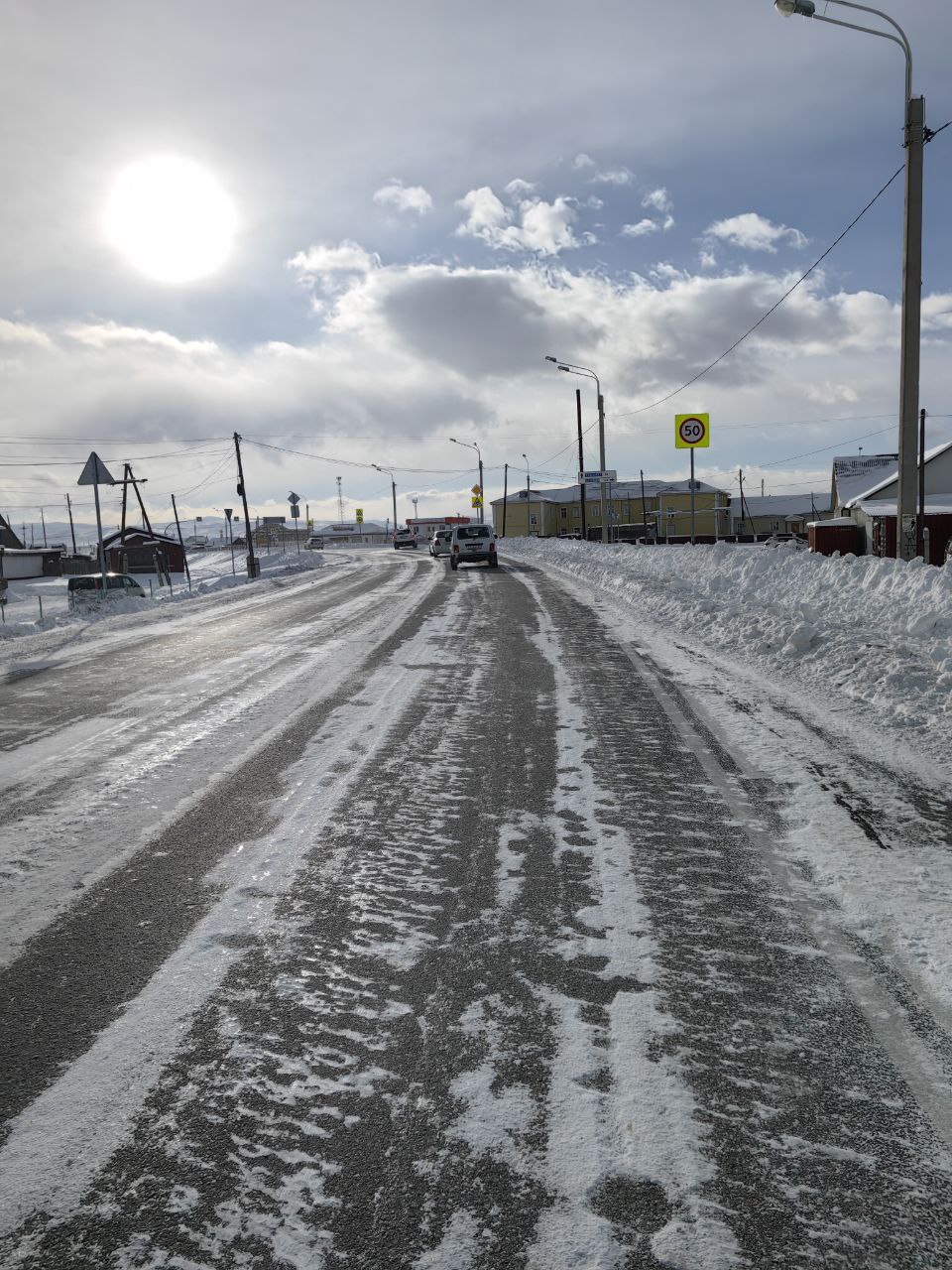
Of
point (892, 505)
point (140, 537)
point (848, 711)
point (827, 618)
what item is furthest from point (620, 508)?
point (848, 711)

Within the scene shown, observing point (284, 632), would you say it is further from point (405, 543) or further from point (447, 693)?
point (405, 543)

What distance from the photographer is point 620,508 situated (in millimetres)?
96375

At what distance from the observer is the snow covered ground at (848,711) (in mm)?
3295

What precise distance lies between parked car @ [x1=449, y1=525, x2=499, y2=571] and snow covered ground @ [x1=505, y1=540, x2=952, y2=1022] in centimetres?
1219

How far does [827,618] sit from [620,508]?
89.1 metres

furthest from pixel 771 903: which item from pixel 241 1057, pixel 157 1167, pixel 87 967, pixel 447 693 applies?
pixel 447 693

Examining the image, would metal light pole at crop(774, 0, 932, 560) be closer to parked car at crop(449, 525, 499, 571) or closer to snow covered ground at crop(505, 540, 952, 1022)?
snow covered ground at crop(505, 540, 952, 1022)

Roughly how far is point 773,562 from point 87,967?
16080mm

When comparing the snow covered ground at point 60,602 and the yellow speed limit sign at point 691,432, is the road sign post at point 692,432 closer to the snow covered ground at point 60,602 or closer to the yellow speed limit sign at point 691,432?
the yellow speed limit sign at point 691,432

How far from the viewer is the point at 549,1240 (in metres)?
1.77

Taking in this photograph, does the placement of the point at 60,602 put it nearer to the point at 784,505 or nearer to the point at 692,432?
the point at 692,432

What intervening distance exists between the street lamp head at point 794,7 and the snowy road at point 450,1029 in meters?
12.8

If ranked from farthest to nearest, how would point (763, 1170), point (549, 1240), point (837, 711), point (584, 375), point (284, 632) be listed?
point (584, 375) < point (284, 632) < point (837, 711) < point (763, 1170) < point (549, 1240)

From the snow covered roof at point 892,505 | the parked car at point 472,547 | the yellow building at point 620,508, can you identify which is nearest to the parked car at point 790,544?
the snow covered roof at point 892,505
